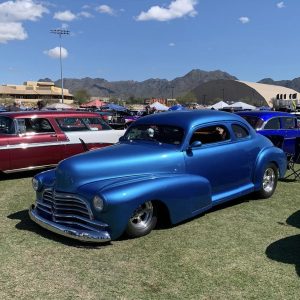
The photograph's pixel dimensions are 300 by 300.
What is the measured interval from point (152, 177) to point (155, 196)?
356 millimetres

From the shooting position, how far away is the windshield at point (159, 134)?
20.6 feet

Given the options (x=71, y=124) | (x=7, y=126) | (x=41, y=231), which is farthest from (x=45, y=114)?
(x=41, y=231)

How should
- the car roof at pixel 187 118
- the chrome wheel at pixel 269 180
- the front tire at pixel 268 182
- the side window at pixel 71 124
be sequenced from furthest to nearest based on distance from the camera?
the side window at pixel 71 124
the chrome wheel at pixel 269 180
the front tire at pixel 268 182
the car roof at pixel 187 118

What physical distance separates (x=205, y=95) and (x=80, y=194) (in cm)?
15351

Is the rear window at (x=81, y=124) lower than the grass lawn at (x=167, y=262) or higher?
higher

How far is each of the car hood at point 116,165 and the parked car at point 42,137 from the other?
12.8 feet

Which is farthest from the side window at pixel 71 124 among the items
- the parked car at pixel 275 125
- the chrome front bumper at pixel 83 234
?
the chrome front bumper at pixel 83 234

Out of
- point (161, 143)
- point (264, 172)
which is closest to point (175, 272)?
point (161, 143)

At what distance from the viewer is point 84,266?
181 inches

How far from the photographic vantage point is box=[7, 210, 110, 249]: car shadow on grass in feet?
17.1

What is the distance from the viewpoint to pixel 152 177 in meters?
5.55

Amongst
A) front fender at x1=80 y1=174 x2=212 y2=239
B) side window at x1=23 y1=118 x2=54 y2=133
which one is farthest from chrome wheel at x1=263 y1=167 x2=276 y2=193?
side window at x1=23 y1=118 x2=54 y2=133

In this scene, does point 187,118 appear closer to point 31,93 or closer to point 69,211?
point 69,211

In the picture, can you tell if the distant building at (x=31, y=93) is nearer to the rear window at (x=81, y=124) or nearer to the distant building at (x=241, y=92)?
the distant building at (x=241, y=92)
